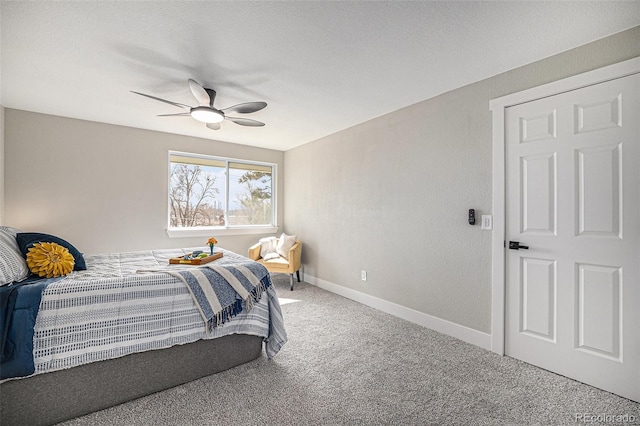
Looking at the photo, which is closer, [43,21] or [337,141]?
[43,21]

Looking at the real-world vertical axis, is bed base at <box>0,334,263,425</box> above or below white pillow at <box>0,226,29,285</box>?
below

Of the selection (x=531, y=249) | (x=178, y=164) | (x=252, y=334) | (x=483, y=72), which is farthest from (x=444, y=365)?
(x=178, y=164)

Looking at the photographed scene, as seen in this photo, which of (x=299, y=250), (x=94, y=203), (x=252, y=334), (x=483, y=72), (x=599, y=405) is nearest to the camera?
(x=599, y=405)

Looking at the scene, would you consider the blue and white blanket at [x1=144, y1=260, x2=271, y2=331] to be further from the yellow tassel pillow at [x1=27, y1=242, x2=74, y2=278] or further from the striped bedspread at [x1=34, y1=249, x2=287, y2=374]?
the yellow tassel pillow at [x1=27, y1=242, x2=74, y2=278]

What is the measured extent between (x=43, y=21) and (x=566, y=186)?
386 centimetres

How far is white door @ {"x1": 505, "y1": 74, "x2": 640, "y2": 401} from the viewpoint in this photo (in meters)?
1.92

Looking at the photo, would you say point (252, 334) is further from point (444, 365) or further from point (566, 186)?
point (566, 186)

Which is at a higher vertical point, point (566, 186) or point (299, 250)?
point (566, 186)

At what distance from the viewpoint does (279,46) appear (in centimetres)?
215

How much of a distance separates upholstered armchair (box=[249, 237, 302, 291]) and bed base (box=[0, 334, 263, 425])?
2.21 metres

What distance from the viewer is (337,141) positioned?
14.4 feet

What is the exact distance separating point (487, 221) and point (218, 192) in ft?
13.5

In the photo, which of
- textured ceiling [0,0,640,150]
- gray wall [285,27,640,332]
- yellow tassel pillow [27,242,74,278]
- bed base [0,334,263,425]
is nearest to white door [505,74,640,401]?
gray wall [285,27,640,332]

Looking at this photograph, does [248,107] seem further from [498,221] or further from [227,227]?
[227,227]
